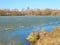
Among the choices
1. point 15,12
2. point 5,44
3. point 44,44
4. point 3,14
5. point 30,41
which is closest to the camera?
point 44,44

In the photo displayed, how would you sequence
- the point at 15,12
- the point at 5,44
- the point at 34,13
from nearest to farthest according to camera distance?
the point at 5,44
the point at 15,12
the point at 34,13

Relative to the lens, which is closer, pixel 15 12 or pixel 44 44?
pixel 44 44

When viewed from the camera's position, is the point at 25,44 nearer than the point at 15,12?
Yes

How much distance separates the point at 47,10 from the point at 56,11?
43.9 ft

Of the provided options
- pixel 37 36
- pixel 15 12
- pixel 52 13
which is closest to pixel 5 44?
pixel 37 36

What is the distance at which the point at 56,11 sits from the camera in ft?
629

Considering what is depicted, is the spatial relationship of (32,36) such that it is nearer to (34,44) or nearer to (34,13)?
(34,44)

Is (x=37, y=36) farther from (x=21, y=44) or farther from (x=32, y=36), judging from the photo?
(x=21, y=44)

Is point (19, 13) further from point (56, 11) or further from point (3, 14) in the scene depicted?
point (56, 11)

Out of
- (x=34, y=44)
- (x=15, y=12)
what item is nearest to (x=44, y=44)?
(x=34, y=44)

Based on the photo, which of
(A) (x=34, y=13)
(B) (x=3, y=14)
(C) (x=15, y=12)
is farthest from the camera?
(A) (x=34, y=13)

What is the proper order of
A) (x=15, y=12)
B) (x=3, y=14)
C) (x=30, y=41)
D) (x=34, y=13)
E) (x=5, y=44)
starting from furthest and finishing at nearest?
(x=34, y=13), (x=15, y=12), (x=3, y=14), (x=30, y=41), (x=5, y=44)

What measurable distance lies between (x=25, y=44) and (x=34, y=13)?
168314mm

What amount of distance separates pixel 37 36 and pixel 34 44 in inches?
102
